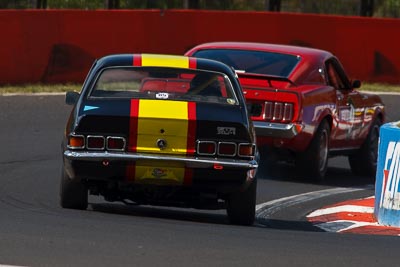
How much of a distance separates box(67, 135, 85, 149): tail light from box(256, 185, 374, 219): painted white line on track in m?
2.21

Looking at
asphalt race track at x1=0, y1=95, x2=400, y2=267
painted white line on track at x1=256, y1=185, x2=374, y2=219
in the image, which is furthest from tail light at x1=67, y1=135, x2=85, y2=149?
painted white line on track at x1=256, y1=185, x2=374, y2=219

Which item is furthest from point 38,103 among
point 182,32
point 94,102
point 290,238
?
point 290,238

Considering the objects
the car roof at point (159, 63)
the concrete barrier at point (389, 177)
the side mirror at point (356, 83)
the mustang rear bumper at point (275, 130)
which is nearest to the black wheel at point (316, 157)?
the mustang rear bumper at point (275, 130)

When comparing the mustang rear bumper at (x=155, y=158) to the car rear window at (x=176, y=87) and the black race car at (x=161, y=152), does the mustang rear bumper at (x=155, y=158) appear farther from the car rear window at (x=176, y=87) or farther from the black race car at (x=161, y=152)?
the car rear window at (x=176, y=87)

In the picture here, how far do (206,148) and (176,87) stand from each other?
1.36 meters

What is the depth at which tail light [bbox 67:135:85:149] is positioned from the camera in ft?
29.8

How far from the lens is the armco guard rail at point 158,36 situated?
19.4 metres

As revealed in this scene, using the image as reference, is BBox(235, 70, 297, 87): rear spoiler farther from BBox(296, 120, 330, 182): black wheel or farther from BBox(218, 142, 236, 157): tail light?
BBox(218, 142, 236, 157): tail light

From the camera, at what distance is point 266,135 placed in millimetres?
12695

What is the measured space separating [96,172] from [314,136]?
14.8 feet

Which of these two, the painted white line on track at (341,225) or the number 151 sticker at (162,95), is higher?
the number 151 sticker at (162,95)

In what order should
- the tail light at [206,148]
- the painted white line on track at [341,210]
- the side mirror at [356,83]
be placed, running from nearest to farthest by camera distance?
the tail light at [206,148] < the painted white line on track at [341,210] < the side mirror at [356,83]

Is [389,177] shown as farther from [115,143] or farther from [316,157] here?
[316,157]

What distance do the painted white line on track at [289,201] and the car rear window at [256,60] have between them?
1411 millimetres
